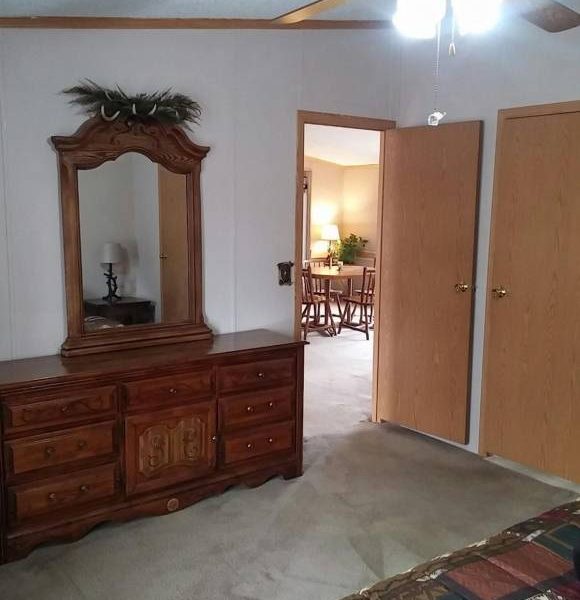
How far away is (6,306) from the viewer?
2826 millimetres

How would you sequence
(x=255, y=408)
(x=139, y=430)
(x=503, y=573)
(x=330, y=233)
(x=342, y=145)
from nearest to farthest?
(x=503, y=573), (x=139, y=430), (x=255, y=408), (x=342, y=145), (x=330, y=233)

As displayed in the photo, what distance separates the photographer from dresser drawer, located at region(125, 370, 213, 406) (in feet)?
9.04

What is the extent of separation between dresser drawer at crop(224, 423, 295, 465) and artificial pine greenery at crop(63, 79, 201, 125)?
5.34 feet

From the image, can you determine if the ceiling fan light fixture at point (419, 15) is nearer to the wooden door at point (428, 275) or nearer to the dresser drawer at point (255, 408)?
the wooden door at point (428, 275)

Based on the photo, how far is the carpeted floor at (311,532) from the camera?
2.39 meters

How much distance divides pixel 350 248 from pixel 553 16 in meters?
7.11

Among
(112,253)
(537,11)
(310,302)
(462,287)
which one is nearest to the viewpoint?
(537,11)

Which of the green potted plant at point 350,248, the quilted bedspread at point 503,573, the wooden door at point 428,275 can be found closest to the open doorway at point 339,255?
the green potted plant at point 350,248

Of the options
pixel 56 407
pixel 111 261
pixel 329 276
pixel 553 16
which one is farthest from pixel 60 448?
pixel 329 276

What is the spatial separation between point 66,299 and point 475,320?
7.45 ft

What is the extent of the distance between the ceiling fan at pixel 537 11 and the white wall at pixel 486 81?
0.90m

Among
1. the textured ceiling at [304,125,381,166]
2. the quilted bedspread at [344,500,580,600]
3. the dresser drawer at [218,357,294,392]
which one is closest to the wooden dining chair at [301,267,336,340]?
the textured ceiling at [304,125,381,166]

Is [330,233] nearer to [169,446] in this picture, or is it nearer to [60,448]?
[169,446]

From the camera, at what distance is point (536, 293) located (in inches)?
130
